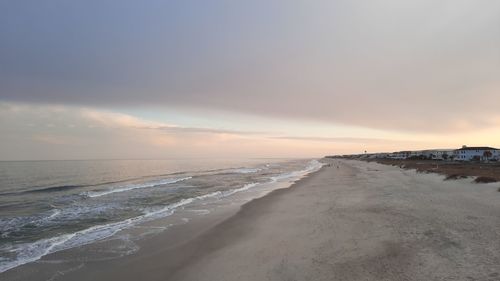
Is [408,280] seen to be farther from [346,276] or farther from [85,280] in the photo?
[85,280]

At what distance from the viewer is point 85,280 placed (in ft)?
27.6

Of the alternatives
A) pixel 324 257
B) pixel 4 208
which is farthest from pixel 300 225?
pixel 4 208

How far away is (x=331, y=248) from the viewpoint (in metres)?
9.68

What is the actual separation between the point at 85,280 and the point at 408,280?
7.39 m

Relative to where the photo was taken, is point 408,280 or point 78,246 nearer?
point 408,280

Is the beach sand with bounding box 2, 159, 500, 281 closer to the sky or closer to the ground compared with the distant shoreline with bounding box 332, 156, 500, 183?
closer to the ground

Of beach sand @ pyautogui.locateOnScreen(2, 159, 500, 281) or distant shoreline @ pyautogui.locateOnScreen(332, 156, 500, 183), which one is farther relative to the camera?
distant shoreline @ pyautogui.locateOnScreen(332, 156, 500, 183)

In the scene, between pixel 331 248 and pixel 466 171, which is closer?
pixel 331 248

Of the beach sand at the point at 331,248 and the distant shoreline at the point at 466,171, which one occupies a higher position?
the distant shoreline at the point at 466,171

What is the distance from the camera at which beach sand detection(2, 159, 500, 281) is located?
302 inches

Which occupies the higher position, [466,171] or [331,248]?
[466,171]

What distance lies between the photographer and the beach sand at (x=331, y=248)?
7.68 meters

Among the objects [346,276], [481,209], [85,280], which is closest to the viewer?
[346,276]

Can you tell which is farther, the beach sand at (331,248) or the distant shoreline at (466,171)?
the distant shoreline at (466,171)
